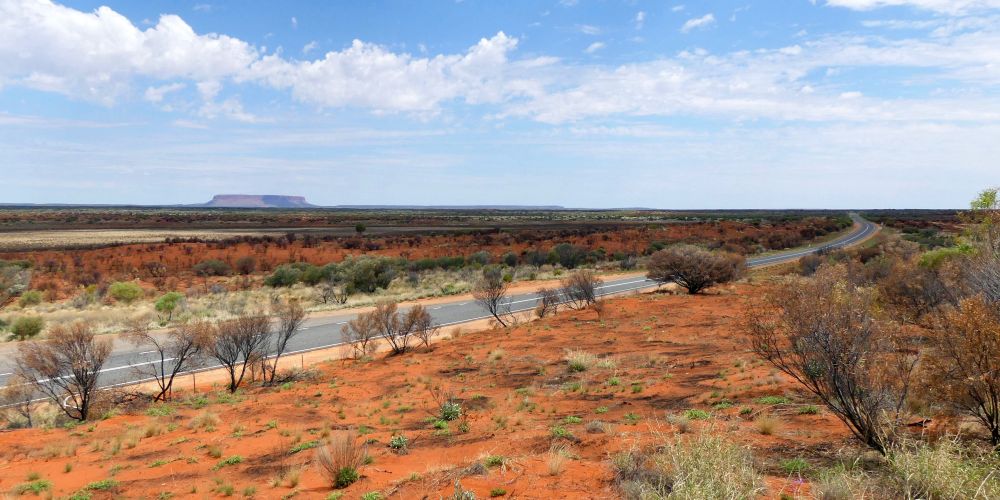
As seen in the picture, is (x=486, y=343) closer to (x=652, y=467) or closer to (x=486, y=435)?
(x=486, y=435)

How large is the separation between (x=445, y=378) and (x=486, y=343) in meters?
4.17

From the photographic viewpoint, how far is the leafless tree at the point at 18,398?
473 inches

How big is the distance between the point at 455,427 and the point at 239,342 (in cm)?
802

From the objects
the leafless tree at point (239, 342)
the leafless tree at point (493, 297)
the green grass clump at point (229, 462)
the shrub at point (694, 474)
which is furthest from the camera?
the leafless tree at point (493, 297)

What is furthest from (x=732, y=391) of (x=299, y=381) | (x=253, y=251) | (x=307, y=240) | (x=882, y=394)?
(x=307, y=240)

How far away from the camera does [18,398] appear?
41.4 feet

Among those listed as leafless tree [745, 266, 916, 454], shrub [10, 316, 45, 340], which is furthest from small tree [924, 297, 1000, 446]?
shrub [10, 316, 45, 340]

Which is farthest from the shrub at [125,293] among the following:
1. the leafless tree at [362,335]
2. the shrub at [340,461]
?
the shrub at [340,461]

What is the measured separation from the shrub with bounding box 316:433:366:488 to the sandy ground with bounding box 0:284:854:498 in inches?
6.0

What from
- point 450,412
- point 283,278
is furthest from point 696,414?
point 283,278

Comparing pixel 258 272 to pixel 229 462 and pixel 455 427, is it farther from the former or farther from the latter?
pixel 455 427

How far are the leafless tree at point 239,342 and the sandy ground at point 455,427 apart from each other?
2.86 ft

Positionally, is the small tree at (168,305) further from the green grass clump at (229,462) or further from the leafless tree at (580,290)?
the green grass clump at (229,462)

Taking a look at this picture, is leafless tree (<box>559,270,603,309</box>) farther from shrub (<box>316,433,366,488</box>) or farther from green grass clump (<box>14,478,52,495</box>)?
green grass clump (<box>14,478,52,495</box>)
